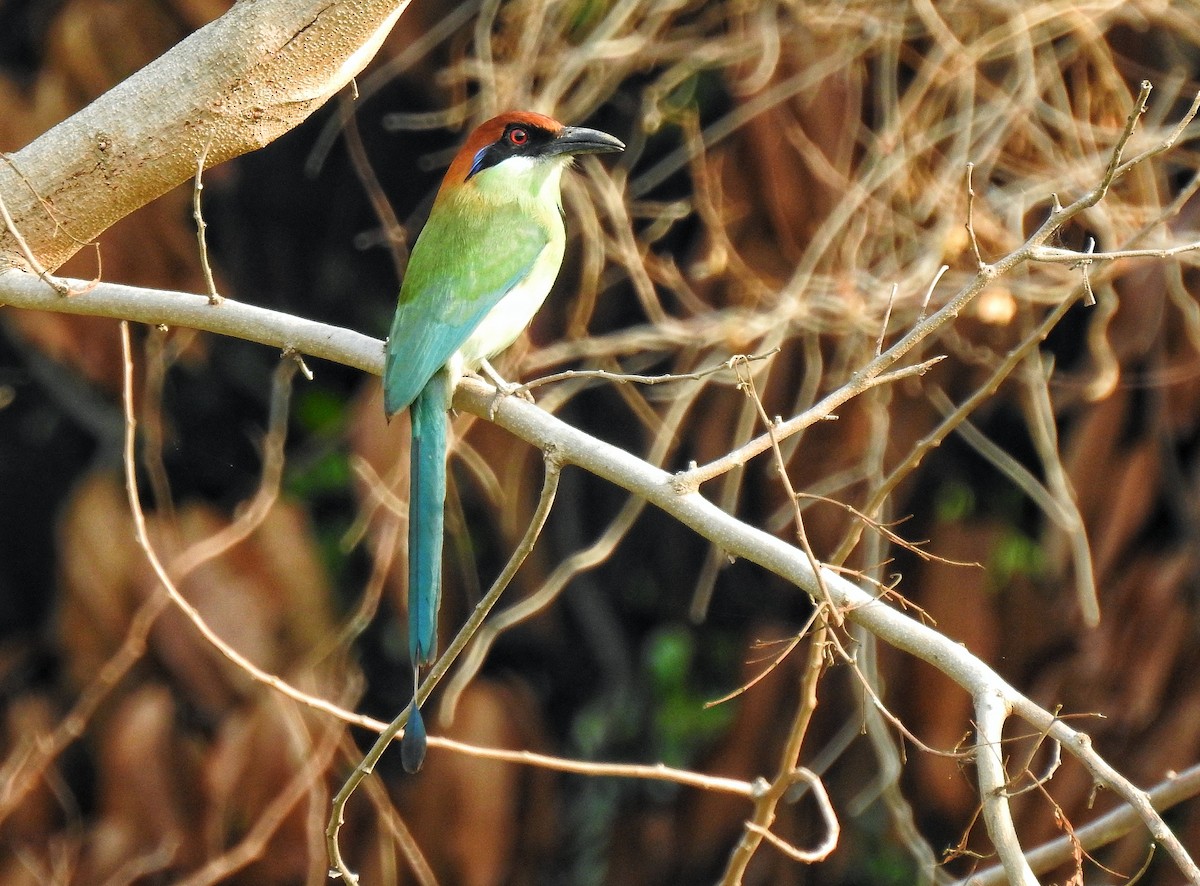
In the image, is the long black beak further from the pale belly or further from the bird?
the pale belly

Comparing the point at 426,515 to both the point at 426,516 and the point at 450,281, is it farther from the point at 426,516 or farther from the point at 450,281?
the point at 450,281

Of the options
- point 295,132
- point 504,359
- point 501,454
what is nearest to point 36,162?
point 504,359

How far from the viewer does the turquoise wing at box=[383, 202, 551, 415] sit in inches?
102

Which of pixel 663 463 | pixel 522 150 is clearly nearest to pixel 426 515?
pixel 522 150

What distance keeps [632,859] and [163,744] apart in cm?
137

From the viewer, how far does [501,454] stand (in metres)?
3.96

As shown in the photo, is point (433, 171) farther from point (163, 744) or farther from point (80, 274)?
point (163, 744)

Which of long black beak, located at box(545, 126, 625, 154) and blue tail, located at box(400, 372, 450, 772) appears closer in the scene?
blue tail, located at box(400, 372, 450, 772)

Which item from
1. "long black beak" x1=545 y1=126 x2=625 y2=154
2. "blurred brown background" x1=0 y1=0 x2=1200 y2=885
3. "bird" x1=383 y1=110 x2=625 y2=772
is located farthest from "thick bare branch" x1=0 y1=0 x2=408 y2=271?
"blurred brown background" x1=0 y1=0 x2=1200 y2=885

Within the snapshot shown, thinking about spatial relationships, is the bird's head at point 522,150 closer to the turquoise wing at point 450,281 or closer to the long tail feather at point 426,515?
the turquoise wing at point 450,281

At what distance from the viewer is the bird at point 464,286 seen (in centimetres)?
252

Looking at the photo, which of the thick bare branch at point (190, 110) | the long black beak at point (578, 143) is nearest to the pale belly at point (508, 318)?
the long black beak at point (578, 143)

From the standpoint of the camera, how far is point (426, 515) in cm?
252

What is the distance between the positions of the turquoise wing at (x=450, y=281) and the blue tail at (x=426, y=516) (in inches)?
2.0
